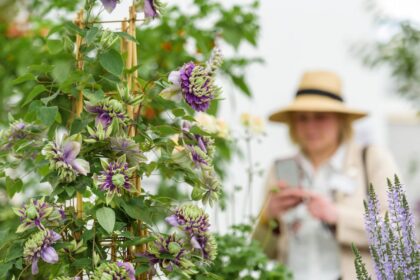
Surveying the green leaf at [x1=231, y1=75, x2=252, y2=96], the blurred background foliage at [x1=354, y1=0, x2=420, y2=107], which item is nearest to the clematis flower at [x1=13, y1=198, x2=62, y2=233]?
the green leaf at [x1=231, y1=75, x2=252, y2=96]

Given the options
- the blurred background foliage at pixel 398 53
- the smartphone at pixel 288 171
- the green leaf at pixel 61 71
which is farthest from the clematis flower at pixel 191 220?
the blurred background foliage at pixel 398 53

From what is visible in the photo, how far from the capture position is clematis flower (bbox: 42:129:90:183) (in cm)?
95

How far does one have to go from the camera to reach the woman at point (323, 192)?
247 centimetres

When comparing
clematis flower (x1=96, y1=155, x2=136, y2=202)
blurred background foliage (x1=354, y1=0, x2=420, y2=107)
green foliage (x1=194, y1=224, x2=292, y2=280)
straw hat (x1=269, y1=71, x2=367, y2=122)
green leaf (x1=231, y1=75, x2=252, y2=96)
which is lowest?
green foliage (x1=194, y1=224, x2=292, y2=280)

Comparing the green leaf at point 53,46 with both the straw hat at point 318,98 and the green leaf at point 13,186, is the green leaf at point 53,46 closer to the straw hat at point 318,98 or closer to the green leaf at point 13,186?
the green leaf at point 13,186

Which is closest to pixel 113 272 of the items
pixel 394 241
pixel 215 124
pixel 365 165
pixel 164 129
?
pixel 164 129

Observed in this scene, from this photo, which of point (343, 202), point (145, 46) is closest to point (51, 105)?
point (145, 46)

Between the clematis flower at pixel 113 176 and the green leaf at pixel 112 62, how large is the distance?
124 mm

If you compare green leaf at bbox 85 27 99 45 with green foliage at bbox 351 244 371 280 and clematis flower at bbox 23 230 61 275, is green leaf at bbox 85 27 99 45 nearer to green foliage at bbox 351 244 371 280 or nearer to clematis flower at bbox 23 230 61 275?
clematis flower at bbox 23 230 61 275

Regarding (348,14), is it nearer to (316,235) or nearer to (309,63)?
(309,63)

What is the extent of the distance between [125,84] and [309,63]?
4.09 m

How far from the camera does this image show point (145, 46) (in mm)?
2059

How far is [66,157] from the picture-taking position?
0.95 metres

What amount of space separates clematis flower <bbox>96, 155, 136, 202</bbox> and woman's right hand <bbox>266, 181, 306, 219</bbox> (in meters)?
1.50
